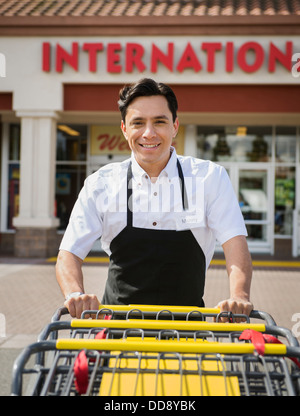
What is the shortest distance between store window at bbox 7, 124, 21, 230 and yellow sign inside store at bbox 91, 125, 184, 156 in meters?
2.39

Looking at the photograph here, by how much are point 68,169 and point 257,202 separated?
583 centimetres

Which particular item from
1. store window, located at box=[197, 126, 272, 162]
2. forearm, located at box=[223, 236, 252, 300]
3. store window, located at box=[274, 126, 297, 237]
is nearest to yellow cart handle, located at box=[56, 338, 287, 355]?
forearm, located at box=[223, 236, 252, 300]

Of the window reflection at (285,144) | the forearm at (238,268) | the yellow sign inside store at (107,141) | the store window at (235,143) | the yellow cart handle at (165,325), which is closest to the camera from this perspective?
the yellow cart handle at (165,325)

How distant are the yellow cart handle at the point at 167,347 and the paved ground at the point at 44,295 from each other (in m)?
2.96

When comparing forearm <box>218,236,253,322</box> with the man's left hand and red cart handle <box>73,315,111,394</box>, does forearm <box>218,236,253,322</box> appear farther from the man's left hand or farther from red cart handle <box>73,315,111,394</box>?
red cart handle <box>73,315,111,394</box>

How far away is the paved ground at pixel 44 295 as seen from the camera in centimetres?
595

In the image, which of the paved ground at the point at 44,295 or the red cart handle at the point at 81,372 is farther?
the paved ground at the point at 44,295

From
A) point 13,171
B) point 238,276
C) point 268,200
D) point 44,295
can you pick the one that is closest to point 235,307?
point 238,276

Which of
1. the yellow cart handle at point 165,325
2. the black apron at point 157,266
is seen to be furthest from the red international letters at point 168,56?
the yellow cart handle at point 165,325

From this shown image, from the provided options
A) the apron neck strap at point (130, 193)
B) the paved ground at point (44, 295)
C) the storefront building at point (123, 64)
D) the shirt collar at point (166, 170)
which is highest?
the storefront building at point (123, 64)

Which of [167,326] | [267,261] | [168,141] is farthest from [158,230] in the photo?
[267,261]

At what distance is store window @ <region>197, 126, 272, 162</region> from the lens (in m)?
15.4

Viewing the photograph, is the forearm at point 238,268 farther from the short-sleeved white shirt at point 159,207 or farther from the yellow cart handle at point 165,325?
the yellow cart handle at point 165,325

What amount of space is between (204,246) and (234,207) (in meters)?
0.26
